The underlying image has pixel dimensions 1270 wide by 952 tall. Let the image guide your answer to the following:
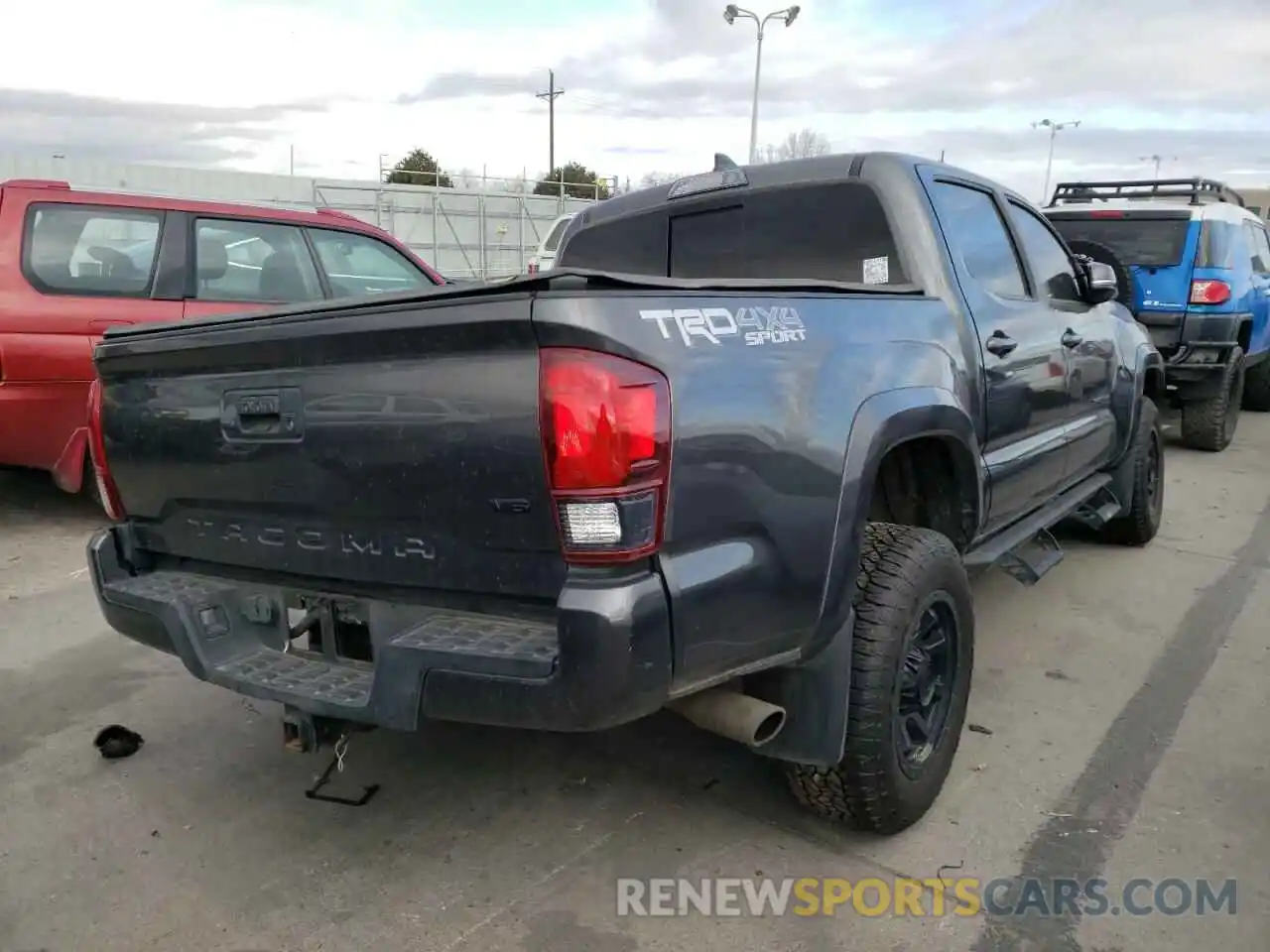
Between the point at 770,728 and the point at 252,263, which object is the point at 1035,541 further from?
the point at 252,263

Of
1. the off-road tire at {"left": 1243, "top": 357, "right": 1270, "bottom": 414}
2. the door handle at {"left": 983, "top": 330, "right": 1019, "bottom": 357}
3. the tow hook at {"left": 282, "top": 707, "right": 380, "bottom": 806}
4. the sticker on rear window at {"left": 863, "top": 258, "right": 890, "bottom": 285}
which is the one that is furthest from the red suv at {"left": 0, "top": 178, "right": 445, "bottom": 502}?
the off-road tire at {"left": 1243, "top": 357, "right": 1270, "bottom": 414}

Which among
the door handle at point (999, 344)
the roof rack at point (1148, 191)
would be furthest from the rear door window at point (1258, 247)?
the door handle at point (999, 344)

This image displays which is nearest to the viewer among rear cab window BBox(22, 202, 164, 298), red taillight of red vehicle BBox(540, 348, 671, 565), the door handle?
red taillight of red vehicle BBox(540, 348, 671, 565)

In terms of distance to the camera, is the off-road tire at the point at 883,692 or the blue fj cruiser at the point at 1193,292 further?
the blue fj cruiser at the point at 1193,292

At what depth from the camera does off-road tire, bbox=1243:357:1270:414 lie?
11.0 m

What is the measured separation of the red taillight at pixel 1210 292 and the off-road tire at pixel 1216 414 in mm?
421

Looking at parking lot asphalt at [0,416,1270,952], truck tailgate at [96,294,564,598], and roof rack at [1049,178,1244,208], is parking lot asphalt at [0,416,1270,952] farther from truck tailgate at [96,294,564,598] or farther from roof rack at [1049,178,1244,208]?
roof rack at [1049,178,1244,208]

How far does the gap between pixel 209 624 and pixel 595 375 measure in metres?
1.36

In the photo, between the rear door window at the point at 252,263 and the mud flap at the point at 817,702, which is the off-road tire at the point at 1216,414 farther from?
the mud flap at the point at 817,702

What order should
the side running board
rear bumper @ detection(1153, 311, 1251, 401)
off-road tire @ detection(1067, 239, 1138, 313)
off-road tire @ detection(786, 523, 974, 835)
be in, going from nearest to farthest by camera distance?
off-road tire @ detection(786, 523, 974, 835), the side running board, off-road tire @ detection(1067, 239, 1138, 313), rear bumper @ detection(1153, 311, 1251, 401)

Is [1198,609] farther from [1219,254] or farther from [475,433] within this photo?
[1219,254]

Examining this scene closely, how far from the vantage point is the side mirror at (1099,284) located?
180 inches

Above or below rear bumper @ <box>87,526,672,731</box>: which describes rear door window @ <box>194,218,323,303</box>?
above

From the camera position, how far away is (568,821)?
2965 millimetres
